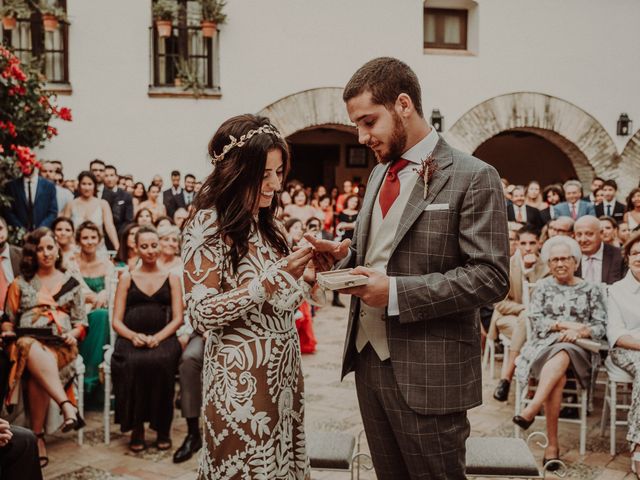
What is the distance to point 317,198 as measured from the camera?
41.6 feet

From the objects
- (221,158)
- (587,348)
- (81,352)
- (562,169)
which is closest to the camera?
(221,158)

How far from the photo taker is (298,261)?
6.75 feet

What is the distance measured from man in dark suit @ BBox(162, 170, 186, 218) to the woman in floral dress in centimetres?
784

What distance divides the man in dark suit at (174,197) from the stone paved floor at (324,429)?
194 inches

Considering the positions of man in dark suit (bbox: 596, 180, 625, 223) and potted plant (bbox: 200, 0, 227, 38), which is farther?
potted plant (bbox: 200, 0, 227, 38)

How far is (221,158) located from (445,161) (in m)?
0.76

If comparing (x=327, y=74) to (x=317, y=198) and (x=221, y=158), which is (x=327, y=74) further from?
(x=221, y=158)

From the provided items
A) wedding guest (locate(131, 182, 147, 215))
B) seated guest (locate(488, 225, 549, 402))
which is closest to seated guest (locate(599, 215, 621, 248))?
seated guest (locate(488, 225, 549, 402))

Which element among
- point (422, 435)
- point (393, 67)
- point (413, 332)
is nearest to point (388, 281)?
point (413, 332)

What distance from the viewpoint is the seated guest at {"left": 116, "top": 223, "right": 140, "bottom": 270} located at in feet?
19.1

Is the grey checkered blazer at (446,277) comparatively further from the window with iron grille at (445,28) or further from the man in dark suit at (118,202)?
the window with iron grille at (445,28)

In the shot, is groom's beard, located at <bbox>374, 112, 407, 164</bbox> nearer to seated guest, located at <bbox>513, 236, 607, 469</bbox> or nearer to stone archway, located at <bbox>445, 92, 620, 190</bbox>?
seated guest, located at <bbox>513, 236, 607, 469</bbox>

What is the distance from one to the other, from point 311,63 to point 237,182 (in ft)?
30.6

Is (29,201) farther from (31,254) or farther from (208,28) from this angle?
(208,28)
